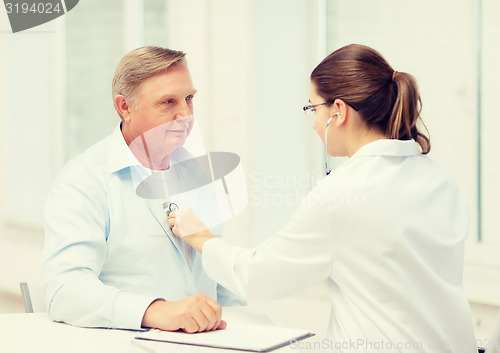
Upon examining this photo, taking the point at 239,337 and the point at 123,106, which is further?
the point at 123,106

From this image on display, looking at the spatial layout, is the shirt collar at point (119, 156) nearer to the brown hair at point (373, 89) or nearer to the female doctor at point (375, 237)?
the female doctor at point (375, 237)

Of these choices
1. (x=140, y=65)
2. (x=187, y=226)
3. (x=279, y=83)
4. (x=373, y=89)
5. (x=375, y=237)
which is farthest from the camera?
(x=279, y=83)

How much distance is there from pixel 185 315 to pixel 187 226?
0.90 feet

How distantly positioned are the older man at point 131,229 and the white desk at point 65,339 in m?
0.03

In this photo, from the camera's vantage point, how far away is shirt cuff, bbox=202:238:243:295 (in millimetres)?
1362

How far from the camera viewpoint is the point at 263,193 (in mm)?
2574

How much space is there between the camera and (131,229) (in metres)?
1.58

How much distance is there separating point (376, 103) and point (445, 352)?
55 cm

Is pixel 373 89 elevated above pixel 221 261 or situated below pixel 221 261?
above

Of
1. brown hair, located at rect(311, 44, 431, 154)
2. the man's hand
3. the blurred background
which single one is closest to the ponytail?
brown hair, located at rect(311, 44, 431, 154)

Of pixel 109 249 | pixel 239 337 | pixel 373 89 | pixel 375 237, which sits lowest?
pixel 239 337

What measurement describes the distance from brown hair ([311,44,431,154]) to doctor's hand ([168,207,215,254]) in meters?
0.47

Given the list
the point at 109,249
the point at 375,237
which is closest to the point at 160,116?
the point at 109,249

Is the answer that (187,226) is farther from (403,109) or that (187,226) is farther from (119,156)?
(403,109)
